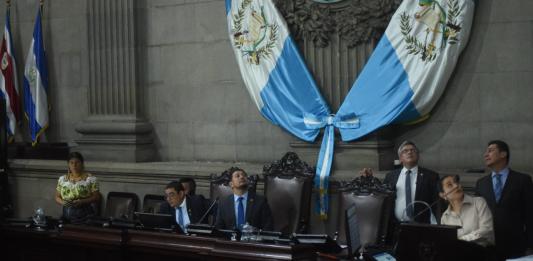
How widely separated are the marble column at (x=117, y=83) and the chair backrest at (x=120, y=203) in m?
0.67

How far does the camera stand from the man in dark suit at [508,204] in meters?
6.25

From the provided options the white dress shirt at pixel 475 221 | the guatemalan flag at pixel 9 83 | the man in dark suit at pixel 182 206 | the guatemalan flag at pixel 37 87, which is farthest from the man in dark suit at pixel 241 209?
the guatemalan flag at pixel 9 83

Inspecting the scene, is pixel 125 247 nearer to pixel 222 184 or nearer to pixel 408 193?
pixel 222 184

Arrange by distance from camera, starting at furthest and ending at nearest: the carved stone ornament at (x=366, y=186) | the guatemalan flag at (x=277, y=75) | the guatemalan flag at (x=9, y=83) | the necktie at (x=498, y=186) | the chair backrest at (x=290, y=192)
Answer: the guatemalan flag at (x=9, y=83) < the guatemalan flag at (x=277, y=75) < the chair backrest at (x=290, y=192) < the carved stone ornament at (x=366, y=186) < the necktie at (x=498, y=186)

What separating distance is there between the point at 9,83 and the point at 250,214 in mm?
5134

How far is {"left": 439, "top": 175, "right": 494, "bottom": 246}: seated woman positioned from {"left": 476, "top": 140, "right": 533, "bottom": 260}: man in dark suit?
0.57 m

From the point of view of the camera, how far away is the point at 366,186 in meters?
6.88

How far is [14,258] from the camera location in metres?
7.12

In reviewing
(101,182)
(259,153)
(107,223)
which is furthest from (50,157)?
(107,223)

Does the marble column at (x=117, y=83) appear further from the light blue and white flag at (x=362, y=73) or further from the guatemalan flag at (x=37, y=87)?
the light blue and white flag at (x=362, y=73)

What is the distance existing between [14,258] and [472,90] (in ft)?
14.3

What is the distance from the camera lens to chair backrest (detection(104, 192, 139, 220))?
29.1 feet

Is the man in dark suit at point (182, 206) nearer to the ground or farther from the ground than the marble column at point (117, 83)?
nearer to the ground

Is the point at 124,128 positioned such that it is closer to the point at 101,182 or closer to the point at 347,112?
the point at 101,182
